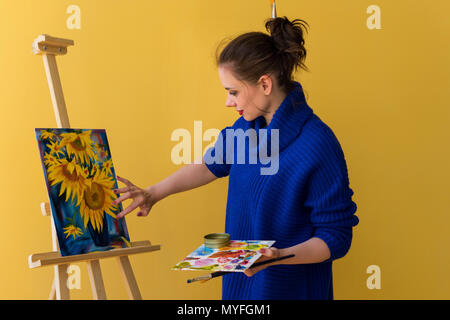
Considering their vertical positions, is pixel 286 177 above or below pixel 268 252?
above

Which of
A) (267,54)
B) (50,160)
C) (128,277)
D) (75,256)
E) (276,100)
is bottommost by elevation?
(128,277)

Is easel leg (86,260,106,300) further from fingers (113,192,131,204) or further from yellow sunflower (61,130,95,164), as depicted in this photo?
yellow sunflower (61,130,95,164)

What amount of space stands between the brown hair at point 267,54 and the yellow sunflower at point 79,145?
506 mm

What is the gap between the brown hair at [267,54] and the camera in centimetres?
130

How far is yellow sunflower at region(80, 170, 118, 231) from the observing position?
4.80 ft

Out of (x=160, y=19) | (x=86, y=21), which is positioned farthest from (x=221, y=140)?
(x=86, y=21)

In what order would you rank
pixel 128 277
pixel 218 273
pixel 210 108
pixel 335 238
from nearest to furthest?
pixel 218 273, pixel 335 238, pixel 128 277, pixel 210 108

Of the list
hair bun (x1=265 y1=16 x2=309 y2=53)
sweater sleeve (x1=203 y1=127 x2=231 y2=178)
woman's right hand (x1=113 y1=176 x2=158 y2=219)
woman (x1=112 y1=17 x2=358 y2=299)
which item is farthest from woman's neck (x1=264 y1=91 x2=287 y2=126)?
woman's right hand (x1=113 y1=176 x2=158 y2=219)

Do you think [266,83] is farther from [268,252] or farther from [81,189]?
[81,189]

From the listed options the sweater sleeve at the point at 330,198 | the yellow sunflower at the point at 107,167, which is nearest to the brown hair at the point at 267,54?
the sweater sleeve at the point at 330,198

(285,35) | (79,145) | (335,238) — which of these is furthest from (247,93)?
(79,145)

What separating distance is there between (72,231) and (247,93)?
0.63 meters

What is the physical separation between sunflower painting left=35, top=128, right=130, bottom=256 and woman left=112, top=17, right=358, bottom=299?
1.35 ft

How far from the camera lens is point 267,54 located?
1.31 m
